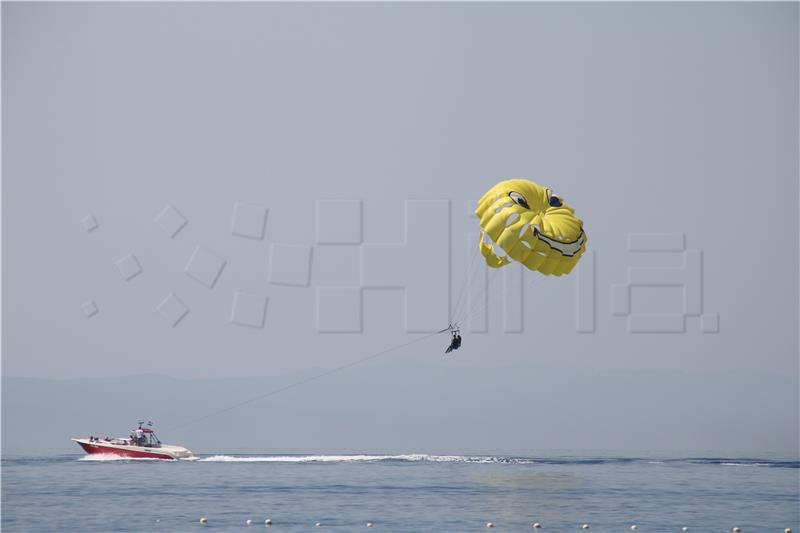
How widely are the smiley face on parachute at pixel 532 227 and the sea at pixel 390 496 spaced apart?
10.5 metres

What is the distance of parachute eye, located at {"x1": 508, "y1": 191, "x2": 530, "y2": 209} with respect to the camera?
3669cm

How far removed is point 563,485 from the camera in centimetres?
5231

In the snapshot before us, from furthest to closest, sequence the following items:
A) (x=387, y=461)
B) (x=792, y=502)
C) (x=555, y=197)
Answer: (x=387, y=461) < (x=792, y=502) < (x=555, y=197)

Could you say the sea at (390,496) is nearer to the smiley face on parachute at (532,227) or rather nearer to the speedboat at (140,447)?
the speedboat at (140,447)

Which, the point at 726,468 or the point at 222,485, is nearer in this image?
the point at 222,485

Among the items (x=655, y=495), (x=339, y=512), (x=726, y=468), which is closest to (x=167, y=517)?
(x=339, y=512)

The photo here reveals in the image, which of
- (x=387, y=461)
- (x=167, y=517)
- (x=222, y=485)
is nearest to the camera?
(x=167, y=517)

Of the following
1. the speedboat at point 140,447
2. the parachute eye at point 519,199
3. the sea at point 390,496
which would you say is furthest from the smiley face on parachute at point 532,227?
the speedboat at point 140,447

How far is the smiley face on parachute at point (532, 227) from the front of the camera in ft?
118

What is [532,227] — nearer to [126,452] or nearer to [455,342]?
[455,342]

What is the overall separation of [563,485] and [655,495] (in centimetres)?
499

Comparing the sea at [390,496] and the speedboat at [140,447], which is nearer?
the sea at [390,496]

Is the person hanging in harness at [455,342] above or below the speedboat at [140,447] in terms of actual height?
above

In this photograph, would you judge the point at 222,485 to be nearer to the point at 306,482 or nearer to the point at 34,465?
the point at 306,482
